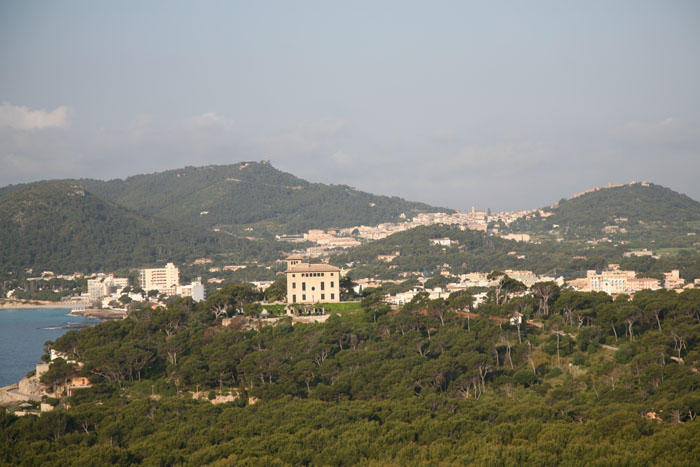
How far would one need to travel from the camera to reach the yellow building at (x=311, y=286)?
44.9 m

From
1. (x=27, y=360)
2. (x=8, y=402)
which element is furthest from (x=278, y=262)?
(x=8, y=402)

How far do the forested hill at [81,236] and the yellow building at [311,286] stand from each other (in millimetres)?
83512

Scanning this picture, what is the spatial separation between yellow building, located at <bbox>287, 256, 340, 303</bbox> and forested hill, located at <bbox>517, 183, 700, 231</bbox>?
100020 millimetres

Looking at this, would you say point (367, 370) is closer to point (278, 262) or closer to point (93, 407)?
point (93, 407)

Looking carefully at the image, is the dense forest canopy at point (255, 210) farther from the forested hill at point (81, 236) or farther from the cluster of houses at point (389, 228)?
the forested hill at point (81, 236)

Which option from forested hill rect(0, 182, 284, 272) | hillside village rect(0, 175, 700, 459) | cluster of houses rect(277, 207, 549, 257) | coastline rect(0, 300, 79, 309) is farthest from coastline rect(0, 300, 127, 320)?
cluster of houses rect(277, 207, 549, 257)

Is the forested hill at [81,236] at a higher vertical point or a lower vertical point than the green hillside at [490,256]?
higher

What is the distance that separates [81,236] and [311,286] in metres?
98.3

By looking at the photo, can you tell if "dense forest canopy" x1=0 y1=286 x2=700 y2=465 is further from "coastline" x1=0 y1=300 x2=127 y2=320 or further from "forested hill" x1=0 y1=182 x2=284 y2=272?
"forested hill" x1=0 y1=182 x2=284 y2=272

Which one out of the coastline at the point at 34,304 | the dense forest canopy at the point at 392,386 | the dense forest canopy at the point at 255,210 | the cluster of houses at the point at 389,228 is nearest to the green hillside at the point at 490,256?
the cluster of houses at the point at 389,228

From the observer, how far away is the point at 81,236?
135 meters

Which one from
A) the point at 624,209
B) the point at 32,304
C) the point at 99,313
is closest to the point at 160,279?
the point at 32,304

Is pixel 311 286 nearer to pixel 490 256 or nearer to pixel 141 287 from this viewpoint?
pixel 141 287

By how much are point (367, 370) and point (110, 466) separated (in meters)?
13.5
